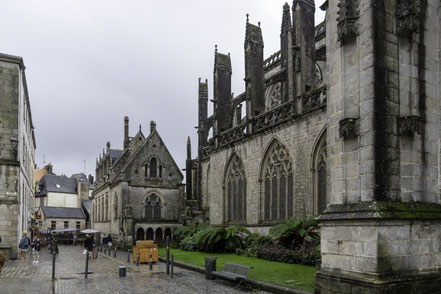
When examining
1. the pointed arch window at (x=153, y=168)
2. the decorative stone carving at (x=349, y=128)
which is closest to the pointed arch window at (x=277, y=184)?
the decorative stone carving at (x=349, y=128)

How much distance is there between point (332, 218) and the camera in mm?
9648

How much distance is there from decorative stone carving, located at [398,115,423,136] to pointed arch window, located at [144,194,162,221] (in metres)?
27.8

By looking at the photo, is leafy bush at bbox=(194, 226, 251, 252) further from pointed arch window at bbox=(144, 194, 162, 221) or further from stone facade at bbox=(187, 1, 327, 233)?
pointed arch window at bbox=(144, 194, 162, 221)

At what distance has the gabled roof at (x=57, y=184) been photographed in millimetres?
71750

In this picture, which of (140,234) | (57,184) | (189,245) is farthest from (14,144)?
(57,184)

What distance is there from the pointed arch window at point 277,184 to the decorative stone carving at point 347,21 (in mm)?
11798

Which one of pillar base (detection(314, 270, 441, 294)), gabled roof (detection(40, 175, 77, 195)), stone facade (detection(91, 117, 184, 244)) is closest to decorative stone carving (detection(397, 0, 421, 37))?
pillar base (detection(314, 270, 441, 294))

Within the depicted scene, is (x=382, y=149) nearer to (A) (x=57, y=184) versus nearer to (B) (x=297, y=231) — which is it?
(B) (x=297, y=231)

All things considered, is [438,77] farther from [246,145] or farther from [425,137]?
[246,145]

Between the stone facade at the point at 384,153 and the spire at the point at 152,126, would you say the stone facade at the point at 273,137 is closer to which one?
the spire at the point at 152,126

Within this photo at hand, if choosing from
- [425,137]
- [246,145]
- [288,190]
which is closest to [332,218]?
[425,137]

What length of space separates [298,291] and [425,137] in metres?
4.65

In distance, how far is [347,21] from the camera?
973 centimetres

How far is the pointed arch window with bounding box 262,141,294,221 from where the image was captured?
21.3 metres
